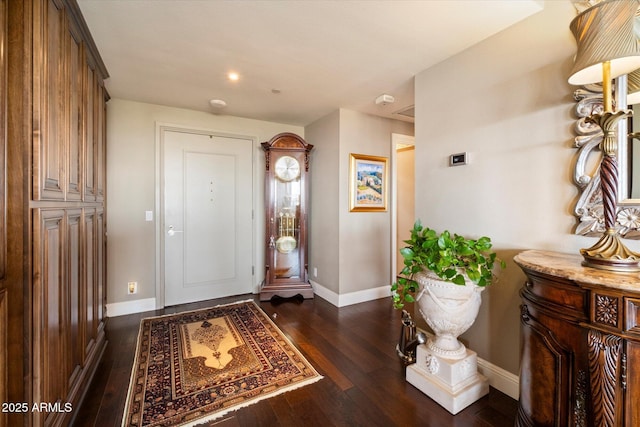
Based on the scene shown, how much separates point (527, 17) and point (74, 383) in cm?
347

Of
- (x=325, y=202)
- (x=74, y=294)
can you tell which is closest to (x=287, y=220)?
(x=325, y=202)

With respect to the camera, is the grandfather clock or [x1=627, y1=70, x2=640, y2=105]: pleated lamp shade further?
the grandfather clock

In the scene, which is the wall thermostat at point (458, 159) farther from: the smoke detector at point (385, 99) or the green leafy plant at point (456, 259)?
the smoke detector at point (385, 99)

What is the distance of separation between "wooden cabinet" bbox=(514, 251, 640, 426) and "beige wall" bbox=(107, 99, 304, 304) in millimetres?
3461

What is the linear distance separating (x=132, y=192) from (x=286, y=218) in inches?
70.1

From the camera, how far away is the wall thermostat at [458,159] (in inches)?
77.0

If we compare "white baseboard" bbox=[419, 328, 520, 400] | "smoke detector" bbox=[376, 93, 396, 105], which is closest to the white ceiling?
"smoke detector" bbox=[376, 93, 396, 105]

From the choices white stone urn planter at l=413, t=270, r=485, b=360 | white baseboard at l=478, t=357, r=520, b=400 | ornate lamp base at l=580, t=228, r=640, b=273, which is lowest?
white baseboard at l=478, t=357, r=520, b=400

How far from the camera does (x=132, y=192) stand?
9.79ft

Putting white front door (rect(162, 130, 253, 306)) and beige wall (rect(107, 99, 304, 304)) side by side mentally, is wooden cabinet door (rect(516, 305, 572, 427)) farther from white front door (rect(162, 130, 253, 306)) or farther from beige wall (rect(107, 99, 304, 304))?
beige wall (rect(107, 99, 304, 304))

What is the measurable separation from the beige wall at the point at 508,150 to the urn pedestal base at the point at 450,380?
239 millimetres

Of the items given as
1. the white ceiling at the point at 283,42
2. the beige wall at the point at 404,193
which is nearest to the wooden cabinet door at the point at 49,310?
the white ceiling at the point at 283,42

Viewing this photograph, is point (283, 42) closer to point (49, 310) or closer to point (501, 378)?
point (49, 310)

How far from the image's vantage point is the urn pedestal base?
158 centimetres
